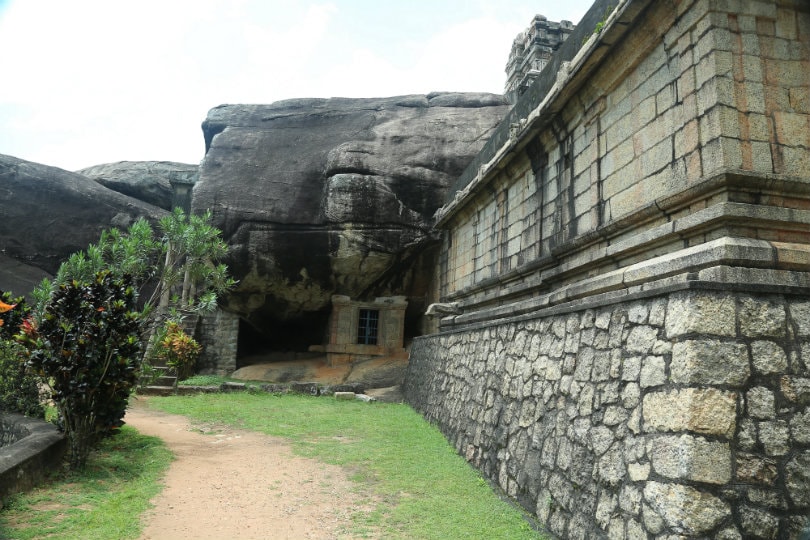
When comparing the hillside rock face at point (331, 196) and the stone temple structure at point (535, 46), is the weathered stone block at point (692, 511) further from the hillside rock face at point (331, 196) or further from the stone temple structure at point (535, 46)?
the hillside rock face at point (331, 196)

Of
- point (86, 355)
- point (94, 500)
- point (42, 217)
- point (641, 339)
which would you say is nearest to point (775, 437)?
point (641, 339)

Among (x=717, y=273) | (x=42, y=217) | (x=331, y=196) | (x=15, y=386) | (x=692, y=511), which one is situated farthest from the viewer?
(x=42, y=217)

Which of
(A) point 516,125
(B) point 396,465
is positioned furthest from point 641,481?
(A) point 516,125

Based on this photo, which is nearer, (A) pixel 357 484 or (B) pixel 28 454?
(B) pixel 28 454

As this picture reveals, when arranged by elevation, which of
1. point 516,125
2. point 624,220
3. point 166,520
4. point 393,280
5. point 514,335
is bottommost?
point 166,520

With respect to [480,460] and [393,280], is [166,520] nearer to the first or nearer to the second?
[480,460]

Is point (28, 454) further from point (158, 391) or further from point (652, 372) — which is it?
point (158, 391)

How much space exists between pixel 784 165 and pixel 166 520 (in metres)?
5.46

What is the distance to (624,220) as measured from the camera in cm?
488

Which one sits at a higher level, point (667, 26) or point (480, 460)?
point (667, 26)

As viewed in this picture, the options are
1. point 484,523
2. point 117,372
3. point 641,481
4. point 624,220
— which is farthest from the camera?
point 117,372

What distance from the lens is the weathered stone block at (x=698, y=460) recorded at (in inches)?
113

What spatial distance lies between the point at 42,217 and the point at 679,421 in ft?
69.0

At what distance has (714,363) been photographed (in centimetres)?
308
